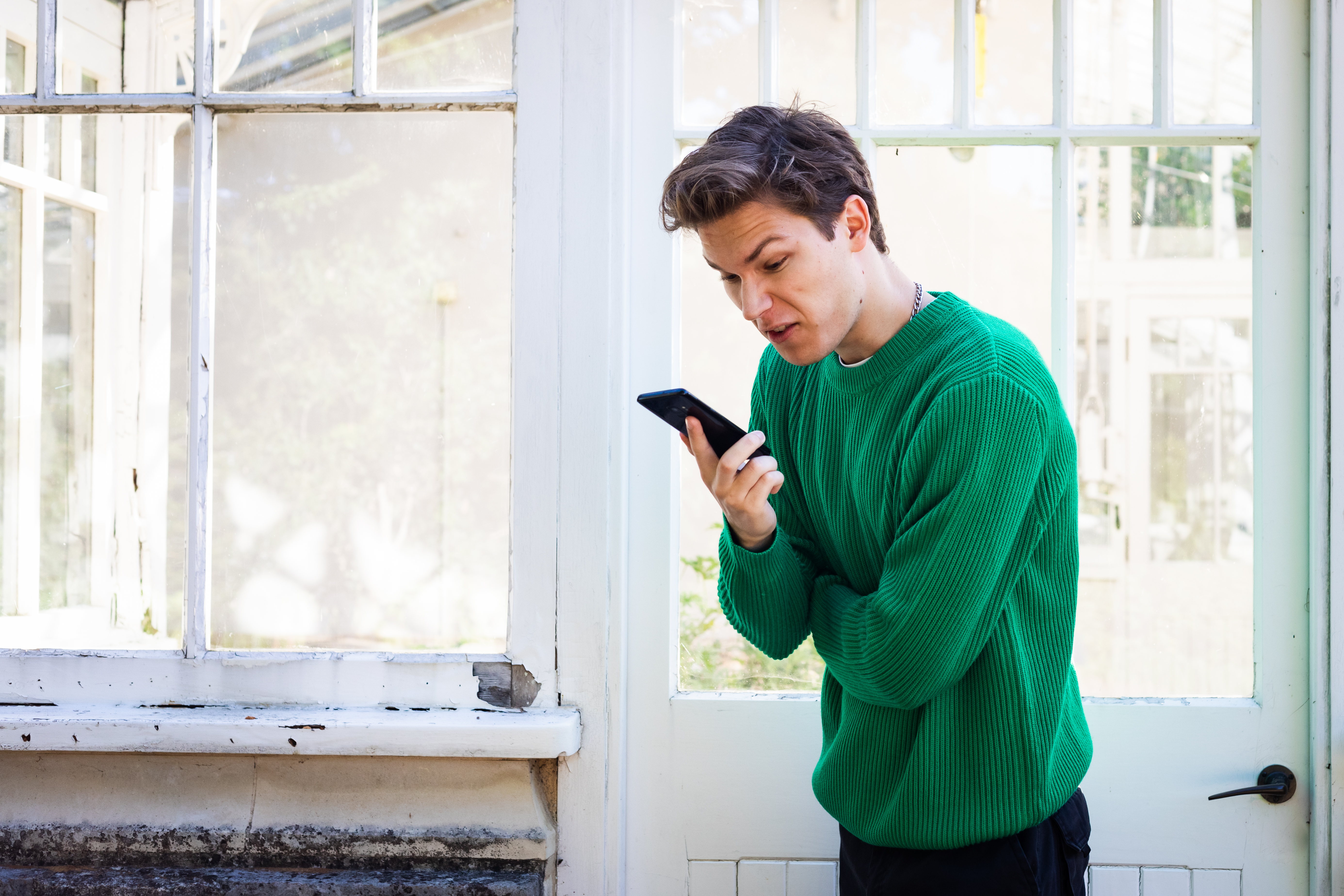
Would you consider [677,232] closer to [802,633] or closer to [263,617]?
[802,633]

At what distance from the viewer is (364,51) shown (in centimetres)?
142

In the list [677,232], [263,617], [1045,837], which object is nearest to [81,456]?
[263,617]

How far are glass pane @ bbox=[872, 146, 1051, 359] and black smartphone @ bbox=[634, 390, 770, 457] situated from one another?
567 mm

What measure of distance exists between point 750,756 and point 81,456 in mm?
1191

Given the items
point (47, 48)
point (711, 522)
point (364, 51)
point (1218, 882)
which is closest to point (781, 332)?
point (711, 522)

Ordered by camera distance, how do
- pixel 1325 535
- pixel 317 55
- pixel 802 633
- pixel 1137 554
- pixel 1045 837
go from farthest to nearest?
pixel 1137 554, pixel 317 55, pixel 1325 535, pixel 802 633, pixel 1045 837

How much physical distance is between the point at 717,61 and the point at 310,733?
119cm

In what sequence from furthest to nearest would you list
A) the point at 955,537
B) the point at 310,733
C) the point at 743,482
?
the point at 310,733 → the point at 743,482 → the point at 955,537

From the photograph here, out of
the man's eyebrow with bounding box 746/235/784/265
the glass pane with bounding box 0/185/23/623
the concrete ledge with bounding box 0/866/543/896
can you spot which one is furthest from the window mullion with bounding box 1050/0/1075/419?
the glass pane with bounding box 0/185/23/623

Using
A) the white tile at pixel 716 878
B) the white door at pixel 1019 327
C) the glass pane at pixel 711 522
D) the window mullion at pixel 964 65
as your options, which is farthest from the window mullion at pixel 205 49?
the white tile at pixel 716 878

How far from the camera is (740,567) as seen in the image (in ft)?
3.51

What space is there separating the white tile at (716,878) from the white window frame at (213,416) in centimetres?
30

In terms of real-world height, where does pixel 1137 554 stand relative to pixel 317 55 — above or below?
below

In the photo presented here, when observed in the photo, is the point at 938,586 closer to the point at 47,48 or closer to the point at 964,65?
the point at 964,65
